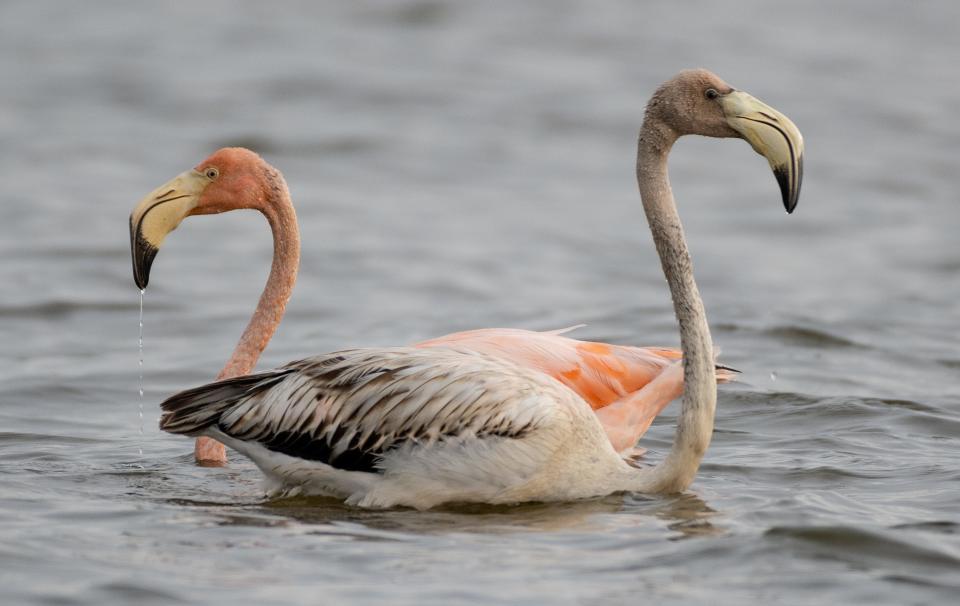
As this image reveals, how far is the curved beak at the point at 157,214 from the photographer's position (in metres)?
7.93

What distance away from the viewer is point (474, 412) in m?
6.91

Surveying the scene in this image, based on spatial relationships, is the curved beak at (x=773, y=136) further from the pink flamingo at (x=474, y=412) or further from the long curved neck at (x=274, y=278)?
the long curved neck at (x=274, y=278)

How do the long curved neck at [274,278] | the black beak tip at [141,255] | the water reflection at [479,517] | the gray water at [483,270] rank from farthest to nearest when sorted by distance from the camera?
the long curved neck at [274,278]
the black beak tip at [141,255]
the water reflection at [479,517]
the gray water at [483,270]

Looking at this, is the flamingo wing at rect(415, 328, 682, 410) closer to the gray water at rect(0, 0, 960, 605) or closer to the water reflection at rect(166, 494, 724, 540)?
the gray water at rect(0, 0, 960, 605)

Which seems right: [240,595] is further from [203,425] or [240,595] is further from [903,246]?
[903,246]

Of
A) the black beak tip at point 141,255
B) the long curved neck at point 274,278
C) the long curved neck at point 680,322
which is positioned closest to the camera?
the long curved neck at point 680,322

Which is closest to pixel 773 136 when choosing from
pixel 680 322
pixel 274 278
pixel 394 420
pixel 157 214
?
pixel 680 322

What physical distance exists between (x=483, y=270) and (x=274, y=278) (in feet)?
20.6

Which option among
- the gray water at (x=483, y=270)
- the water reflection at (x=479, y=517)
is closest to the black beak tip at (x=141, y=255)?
the gray water at (x=483, y=270)

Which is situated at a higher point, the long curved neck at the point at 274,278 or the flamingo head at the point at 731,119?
the flamingo head at the point at 731,119

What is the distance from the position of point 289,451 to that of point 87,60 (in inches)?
582

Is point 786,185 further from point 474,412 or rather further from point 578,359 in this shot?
point 578,359

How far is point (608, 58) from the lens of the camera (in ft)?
74.3

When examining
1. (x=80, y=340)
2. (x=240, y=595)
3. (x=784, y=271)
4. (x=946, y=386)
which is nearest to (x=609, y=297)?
(x=784, y=271)
